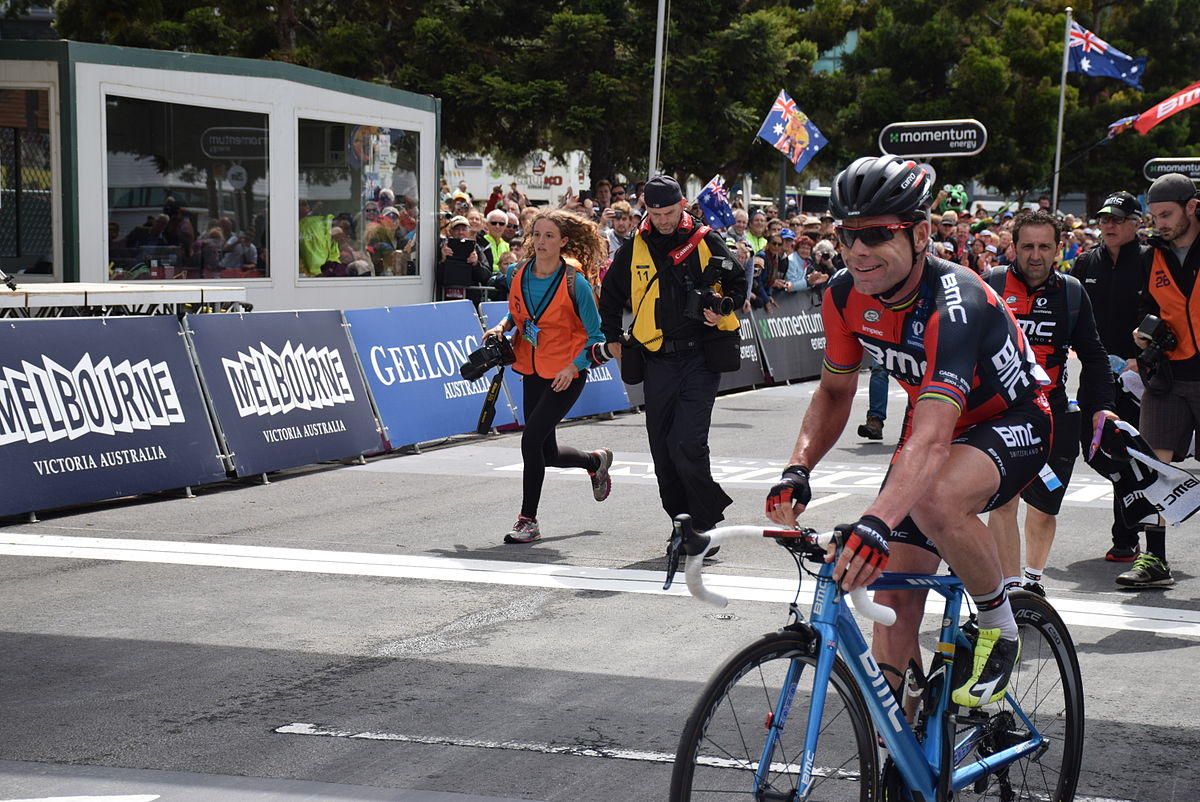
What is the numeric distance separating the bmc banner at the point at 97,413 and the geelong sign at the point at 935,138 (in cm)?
1086

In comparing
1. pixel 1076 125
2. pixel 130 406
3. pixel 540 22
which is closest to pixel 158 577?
pixel 130 406

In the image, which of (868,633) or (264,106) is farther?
(264,106)

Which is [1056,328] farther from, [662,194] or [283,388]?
[283,388]

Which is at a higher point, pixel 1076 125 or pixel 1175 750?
pixel 1076 125

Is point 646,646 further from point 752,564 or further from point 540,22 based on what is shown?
point 540,22

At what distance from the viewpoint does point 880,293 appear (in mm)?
4082

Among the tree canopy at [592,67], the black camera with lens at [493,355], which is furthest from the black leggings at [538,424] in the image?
the tree canopy at [592,67]

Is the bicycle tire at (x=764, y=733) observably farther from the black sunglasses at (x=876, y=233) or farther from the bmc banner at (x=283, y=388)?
the bmc banner at (x=283, y=388)

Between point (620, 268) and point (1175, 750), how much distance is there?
433 cm

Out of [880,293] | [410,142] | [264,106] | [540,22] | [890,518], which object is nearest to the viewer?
[890,518]

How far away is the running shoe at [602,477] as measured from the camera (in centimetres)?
990

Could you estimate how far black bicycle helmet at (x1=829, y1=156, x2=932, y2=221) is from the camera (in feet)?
12.9

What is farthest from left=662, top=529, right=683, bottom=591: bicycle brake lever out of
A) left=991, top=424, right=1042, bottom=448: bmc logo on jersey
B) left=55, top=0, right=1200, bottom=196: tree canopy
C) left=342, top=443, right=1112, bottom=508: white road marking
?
left=55, top=0, right=1200, bottom=196: tree canopy

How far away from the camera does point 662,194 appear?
829cm
